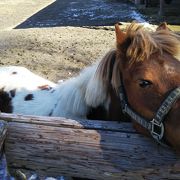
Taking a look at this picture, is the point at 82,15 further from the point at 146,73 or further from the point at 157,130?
the point at 157,130

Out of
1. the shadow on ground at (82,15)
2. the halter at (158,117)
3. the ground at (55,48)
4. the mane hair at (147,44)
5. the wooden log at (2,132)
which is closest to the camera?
the halter at (158,117)

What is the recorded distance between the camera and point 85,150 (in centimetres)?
230

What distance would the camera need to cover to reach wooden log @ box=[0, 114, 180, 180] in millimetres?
2242

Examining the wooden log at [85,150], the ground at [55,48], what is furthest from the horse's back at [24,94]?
the ground at [55,48]

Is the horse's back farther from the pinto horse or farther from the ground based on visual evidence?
the ground

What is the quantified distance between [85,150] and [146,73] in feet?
1.80

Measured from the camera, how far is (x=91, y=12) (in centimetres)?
1402

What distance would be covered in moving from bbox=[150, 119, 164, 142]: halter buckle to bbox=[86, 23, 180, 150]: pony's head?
1cm

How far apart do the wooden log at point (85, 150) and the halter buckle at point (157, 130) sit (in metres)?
0.11

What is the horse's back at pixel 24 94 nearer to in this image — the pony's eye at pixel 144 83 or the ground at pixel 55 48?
the pony's eye at pixel 144 83

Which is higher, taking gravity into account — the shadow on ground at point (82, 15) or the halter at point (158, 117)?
the halter at point (158, 117)

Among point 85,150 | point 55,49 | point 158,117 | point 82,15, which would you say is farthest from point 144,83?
point 82,15

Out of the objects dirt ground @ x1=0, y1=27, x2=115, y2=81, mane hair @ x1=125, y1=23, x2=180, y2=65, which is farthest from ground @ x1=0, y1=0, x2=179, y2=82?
mane hair @ x1=125, y1=23, x2=180, y2=65

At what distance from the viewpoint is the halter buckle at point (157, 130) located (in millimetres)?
2086
